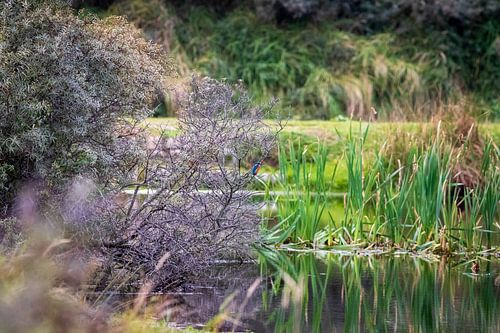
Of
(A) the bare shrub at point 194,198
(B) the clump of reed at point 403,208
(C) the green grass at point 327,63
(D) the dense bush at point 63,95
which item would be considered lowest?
(C) the green grass at point 327,63

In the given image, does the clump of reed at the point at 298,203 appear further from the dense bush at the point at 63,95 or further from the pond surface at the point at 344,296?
the dense bush at the point at 63,95

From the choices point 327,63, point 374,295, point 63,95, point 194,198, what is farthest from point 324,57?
point 63,95

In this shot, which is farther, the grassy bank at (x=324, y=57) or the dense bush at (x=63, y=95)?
the grassy bank at (x=324, y=57)

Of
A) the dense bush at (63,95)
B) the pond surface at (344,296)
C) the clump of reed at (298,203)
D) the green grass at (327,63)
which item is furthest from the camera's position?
the green grass at (327,63)

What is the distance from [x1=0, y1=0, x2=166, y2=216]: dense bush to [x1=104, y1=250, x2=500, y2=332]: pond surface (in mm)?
1071

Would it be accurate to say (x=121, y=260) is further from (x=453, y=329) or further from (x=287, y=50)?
(x=287, y=50)

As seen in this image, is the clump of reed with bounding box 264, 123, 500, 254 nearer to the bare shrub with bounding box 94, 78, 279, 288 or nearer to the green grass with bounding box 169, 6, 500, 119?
the bare shrub with bounding box 94, 78, 279, 288

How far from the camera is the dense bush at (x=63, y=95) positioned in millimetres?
6664

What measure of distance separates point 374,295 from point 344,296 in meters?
0.24

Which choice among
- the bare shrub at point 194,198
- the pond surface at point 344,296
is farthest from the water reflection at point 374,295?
the bare shrub at point 194,198

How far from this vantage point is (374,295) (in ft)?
25.0

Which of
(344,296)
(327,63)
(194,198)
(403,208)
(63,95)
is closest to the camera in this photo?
(63,95)

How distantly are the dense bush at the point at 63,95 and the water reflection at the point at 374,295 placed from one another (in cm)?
152

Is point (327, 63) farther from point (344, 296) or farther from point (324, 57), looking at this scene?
point (344, 296)
